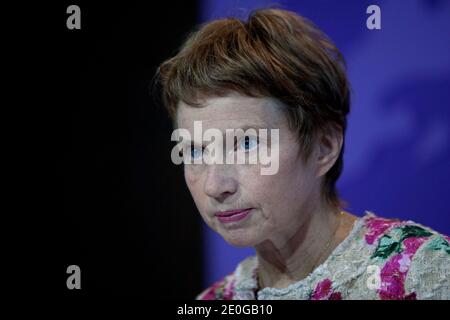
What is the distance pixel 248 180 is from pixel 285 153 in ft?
0.38

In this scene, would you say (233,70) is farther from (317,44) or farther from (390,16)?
(390,16)

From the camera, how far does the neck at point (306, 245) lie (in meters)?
1.54

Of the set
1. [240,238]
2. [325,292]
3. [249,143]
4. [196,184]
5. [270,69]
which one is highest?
[270,69]

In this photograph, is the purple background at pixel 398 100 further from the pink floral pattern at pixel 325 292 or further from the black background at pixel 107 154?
the pink floral pattern at pixel 325 292

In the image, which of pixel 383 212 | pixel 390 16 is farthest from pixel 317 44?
pixel 383 212

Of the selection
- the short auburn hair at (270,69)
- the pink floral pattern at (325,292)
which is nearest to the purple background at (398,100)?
the short auburn hair at (270,69)

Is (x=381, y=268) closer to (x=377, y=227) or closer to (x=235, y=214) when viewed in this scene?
(x=377, y=227)

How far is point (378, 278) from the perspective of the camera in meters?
1.36

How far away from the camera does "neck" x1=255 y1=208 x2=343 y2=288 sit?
1544mm

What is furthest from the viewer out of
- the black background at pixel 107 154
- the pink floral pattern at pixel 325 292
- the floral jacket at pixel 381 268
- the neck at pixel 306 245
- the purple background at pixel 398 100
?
the black background at pixel 107 154

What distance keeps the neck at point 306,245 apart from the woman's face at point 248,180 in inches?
4.3

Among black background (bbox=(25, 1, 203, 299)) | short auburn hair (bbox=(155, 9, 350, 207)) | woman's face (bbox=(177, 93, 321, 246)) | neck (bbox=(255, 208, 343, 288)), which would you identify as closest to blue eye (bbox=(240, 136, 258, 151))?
woman's face (bbox=(177, 93, 321, 246))

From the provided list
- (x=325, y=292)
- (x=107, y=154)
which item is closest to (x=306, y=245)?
(x=325, y=292)

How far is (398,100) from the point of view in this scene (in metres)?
1.81
